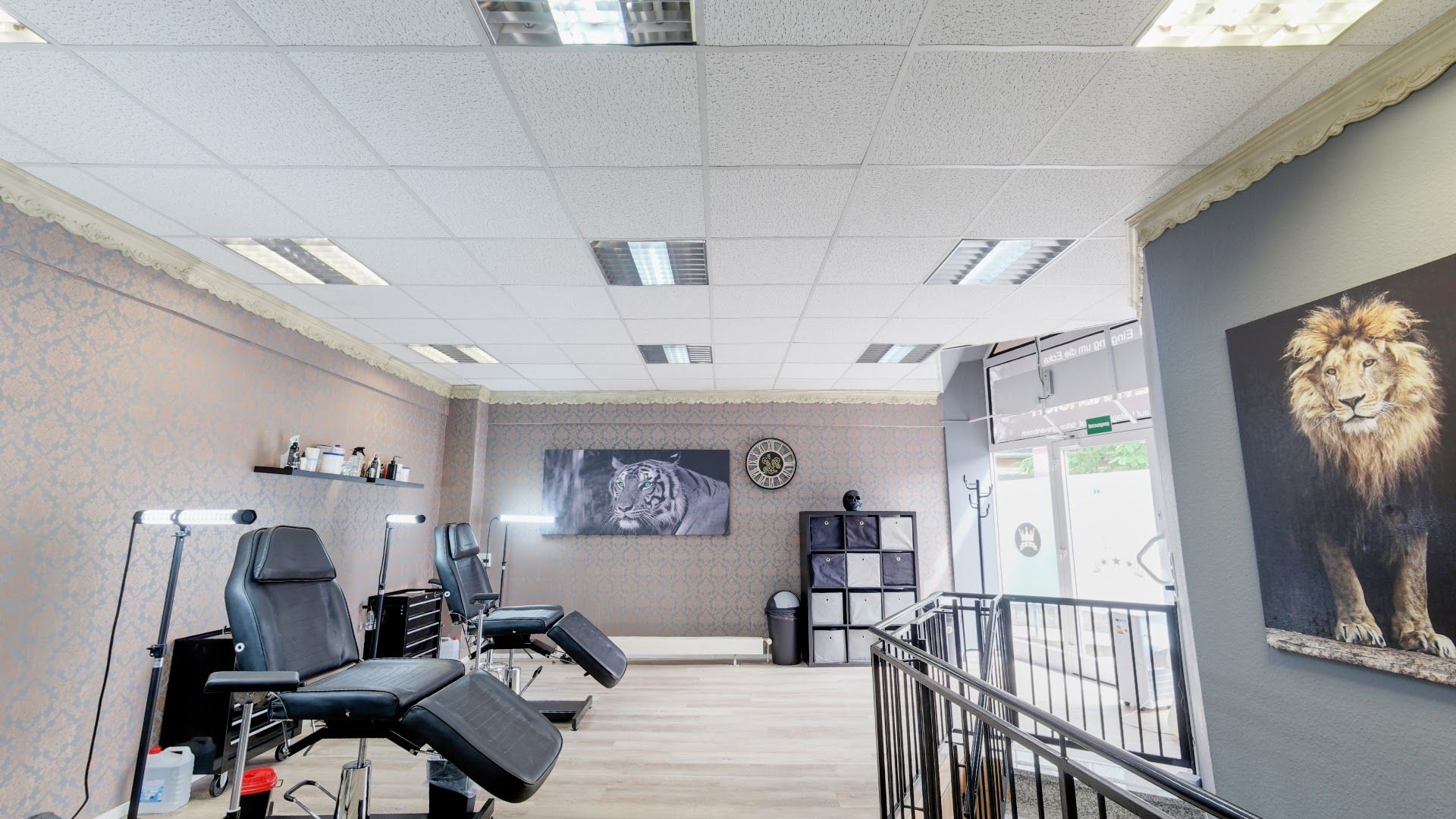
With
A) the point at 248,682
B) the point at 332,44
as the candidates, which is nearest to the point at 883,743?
the point at 248,682

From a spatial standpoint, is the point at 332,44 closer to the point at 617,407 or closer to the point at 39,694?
the point at 39,694

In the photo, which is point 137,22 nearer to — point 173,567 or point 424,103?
point 424,103

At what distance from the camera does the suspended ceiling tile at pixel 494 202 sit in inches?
99.3

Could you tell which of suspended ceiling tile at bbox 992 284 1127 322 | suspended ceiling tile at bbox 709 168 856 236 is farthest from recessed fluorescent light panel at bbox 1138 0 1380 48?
suspended ceiling tile at bbox 992 284 1127 322

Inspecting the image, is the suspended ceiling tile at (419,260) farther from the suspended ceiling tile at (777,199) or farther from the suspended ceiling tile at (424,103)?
the suspended ceiling tile at (777,199)

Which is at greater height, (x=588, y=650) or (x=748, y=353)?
(x=748, y=353)

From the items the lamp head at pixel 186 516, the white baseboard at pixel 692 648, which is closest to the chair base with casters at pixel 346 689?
the lamp head at pixel 186 516

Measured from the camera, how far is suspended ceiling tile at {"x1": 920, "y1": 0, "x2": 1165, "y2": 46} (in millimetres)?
1680

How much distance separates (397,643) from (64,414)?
2.86 metres

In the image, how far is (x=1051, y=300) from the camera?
399 centimetres

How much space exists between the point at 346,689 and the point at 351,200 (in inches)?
81.9

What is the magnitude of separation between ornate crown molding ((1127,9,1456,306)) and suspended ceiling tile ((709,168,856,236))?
4.91 feet

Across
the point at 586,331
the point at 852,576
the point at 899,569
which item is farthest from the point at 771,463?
the point at 586,331

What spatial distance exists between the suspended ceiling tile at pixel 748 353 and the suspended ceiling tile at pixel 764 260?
4.21 feet
